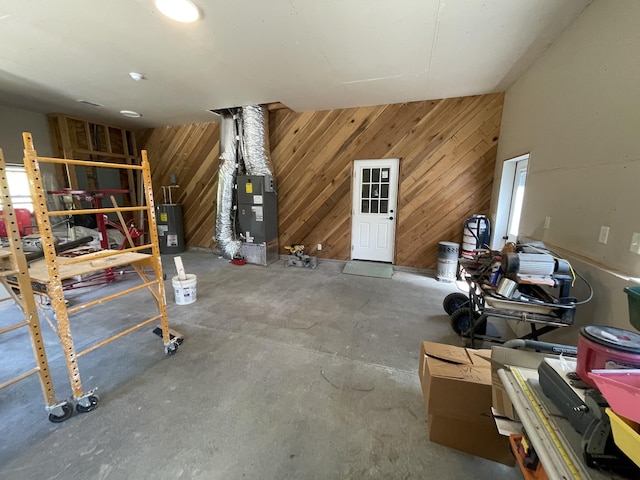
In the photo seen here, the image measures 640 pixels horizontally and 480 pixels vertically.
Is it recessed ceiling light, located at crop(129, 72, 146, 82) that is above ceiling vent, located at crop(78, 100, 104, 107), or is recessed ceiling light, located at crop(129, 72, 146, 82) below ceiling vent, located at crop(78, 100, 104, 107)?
below

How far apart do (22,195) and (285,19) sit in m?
5.25

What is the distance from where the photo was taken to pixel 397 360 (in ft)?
7.03

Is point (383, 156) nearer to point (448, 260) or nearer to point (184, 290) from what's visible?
point (448, 260)

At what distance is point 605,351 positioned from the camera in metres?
0.75

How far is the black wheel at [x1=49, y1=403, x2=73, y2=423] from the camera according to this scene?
1.56 meters

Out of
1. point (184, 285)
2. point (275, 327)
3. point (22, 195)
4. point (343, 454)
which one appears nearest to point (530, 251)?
point (343, 454)

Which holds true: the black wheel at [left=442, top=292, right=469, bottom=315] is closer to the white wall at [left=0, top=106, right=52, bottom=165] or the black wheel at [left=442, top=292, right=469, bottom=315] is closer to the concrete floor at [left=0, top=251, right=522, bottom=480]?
the concrete floor at [left=0, top=251, right=522, bottom=480]

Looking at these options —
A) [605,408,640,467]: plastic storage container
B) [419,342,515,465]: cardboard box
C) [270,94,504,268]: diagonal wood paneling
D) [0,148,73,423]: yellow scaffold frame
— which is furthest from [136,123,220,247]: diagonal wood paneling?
[605,408,640,467]: plastic storage container

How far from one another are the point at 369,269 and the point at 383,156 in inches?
77.7

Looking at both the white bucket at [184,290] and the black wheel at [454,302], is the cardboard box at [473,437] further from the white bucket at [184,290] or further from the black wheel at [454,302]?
the white bucket at [184,290]

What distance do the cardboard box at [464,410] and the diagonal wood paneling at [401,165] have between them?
317 centimetres

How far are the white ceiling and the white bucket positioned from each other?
248 cm

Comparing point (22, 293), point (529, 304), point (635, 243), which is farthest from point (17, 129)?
point (635, 243)

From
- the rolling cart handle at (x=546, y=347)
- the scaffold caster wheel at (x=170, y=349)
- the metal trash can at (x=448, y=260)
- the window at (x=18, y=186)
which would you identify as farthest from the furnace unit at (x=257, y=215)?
the rolling cart handle at (x=546, y=347)
